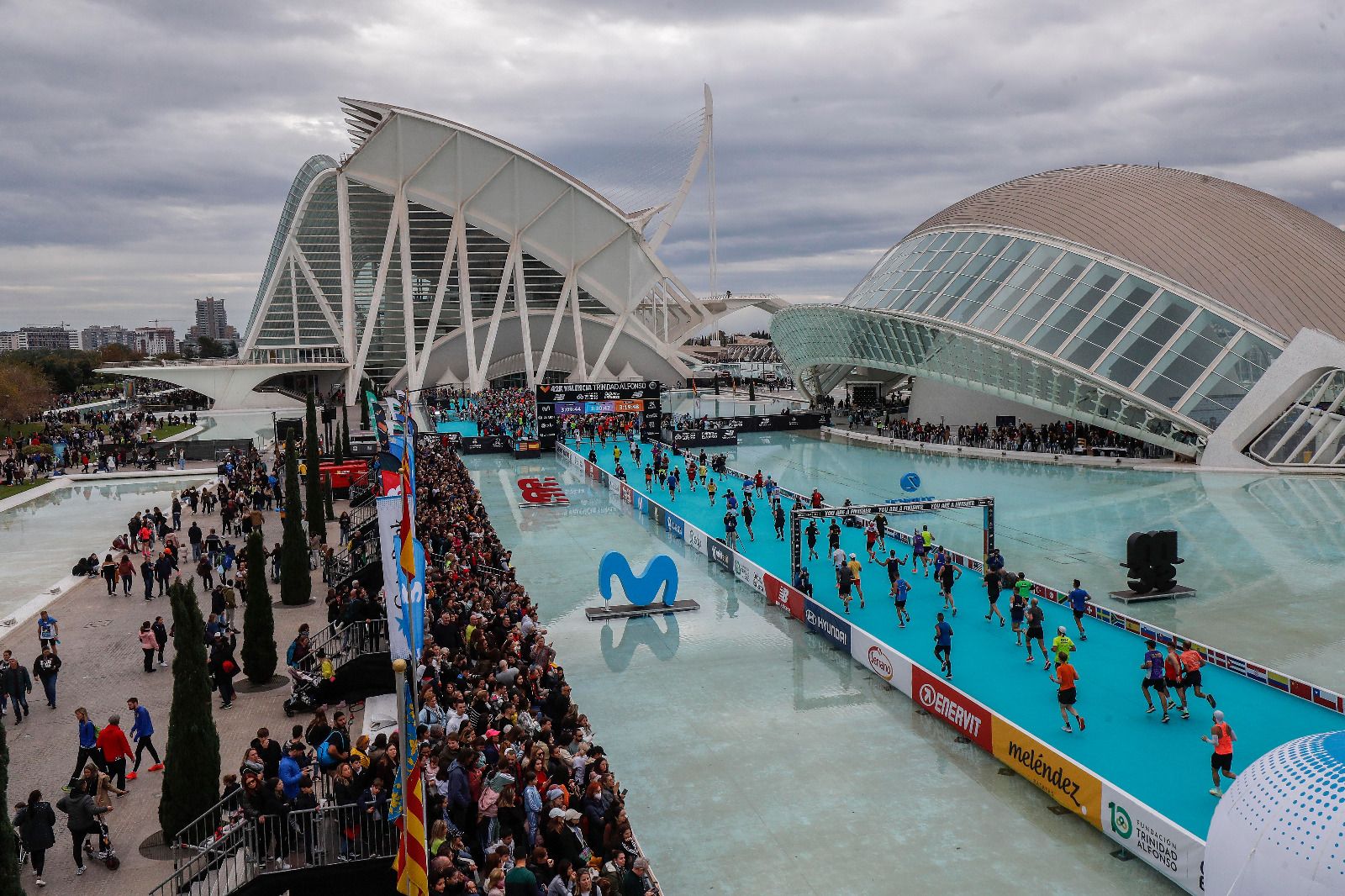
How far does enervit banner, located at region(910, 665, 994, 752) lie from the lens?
12.9 m

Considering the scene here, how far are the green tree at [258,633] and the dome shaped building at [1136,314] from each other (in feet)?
105

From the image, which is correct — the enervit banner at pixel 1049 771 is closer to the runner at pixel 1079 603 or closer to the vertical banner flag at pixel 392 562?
the runner at pixel 1079 603

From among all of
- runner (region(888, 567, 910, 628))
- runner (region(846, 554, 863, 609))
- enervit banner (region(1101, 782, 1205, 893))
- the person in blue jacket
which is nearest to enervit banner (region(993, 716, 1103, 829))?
enervit banner (region(1101, 782, 1205, 893))

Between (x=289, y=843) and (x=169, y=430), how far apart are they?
193ft

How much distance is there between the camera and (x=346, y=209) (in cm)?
7038

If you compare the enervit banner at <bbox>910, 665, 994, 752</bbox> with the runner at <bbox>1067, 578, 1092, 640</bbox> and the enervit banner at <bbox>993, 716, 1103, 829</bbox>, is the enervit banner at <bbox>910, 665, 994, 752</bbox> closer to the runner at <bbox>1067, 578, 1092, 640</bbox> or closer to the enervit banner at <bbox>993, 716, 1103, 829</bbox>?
the enervit banner at <bbox>993, 716, 1103, 829</bbox>

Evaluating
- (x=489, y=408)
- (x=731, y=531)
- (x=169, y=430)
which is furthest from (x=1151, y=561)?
(x=169, y=430)

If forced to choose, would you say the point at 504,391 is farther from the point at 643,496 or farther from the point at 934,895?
the point at 934,895

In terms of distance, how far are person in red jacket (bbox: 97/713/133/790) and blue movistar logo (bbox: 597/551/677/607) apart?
9.46 metres

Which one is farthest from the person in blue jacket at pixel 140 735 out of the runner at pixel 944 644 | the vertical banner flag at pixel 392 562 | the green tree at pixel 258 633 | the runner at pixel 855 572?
the runner at pixel 855 572

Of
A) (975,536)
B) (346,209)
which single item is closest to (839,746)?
(975,536)

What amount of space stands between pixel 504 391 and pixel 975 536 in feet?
195

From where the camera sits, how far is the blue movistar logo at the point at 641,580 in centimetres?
2008

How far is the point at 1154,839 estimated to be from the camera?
9820 millimetres
